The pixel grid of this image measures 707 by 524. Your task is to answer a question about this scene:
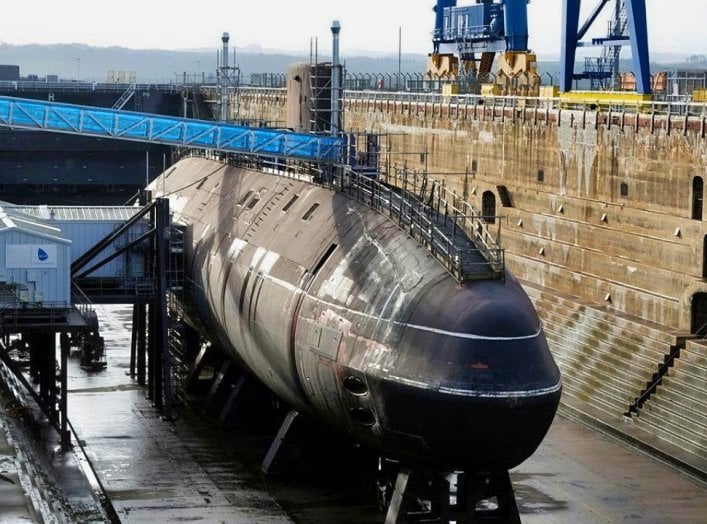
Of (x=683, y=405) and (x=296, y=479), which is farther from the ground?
(x=683, y=405)

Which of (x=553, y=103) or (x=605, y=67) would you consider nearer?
(x=553, y=103)

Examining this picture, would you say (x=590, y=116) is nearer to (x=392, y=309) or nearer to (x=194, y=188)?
(x=194, y=188)

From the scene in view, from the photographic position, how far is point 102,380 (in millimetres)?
45938

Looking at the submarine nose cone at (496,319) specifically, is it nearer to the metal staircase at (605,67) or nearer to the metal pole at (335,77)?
the metal pole at (335,77)

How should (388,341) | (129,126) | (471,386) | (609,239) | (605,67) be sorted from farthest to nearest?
1. (605,67)
2. (609,239)
3. (129,126)
4. (388,341)
5. (471,386)

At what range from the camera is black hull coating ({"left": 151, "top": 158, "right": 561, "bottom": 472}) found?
1050 inches

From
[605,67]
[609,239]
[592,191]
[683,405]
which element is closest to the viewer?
[683,405]

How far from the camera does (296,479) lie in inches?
1323

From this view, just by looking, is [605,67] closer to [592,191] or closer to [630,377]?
[592,191]

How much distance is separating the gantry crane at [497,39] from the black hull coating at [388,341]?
34578 mm

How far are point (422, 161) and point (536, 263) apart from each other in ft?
31.9

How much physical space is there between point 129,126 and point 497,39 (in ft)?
108

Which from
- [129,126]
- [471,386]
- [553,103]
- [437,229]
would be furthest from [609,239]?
[471,386]

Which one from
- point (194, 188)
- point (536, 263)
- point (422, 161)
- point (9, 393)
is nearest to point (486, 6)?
point (422, 161)
